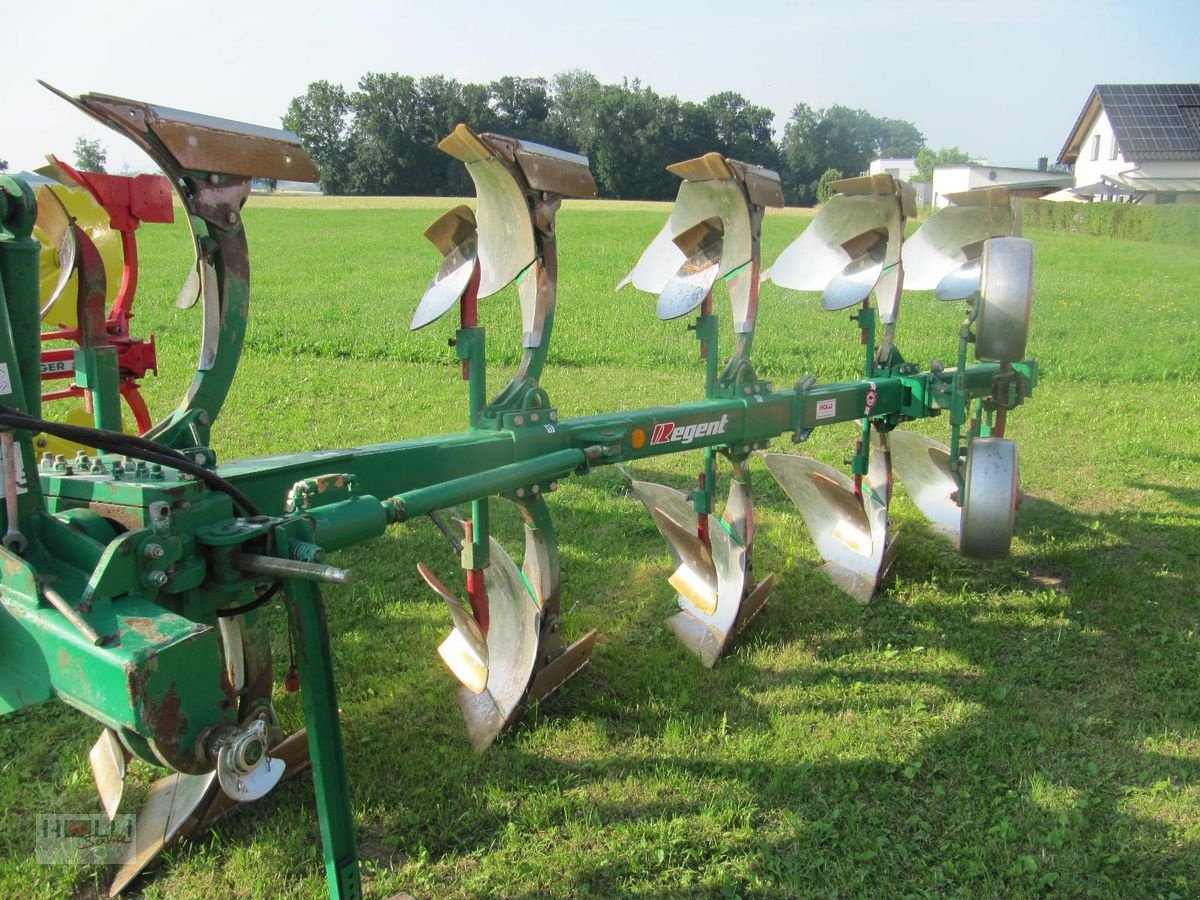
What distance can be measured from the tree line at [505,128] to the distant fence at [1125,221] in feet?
41.2

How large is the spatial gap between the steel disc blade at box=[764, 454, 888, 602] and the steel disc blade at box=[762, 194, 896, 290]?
2.80 ft

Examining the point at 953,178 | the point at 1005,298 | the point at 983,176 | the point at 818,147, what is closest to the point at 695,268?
the point at 1005,298

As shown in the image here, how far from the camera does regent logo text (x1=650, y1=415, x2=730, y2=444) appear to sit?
3340 millimetres

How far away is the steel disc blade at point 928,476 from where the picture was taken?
5191 mm

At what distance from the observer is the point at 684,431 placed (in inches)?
136

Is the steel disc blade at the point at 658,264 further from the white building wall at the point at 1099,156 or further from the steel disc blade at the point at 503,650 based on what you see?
the white building wall at the point at 1099,156

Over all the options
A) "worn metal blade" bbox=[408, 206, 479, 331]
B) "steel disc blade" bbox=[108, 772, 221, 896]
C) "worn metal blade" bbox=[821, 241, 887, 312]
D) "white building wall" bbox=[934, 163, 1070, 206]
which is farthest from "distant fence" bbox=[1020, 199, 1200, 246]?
"steel disc blade" bbox=[108, 772, 221, 896]

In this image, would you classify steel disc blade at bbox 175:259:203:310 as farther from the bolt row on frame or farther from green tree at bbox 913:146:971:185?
green tree at bbox 913:146:971:185

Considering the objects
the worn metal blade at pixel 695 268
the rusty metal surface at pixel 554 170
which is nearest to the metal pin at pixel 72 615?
the rusty metal surface at pixel 554 170

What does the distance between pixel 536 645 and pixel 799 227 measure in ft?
84.0

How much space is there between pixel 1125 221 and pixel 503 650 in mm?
29705

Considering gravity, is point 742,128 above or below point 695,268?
above

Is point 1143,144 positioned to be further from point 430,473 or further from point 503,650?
point 430,473

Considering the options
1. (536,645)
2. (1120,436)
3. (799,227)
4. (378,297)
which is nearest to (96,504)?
(536,645)
